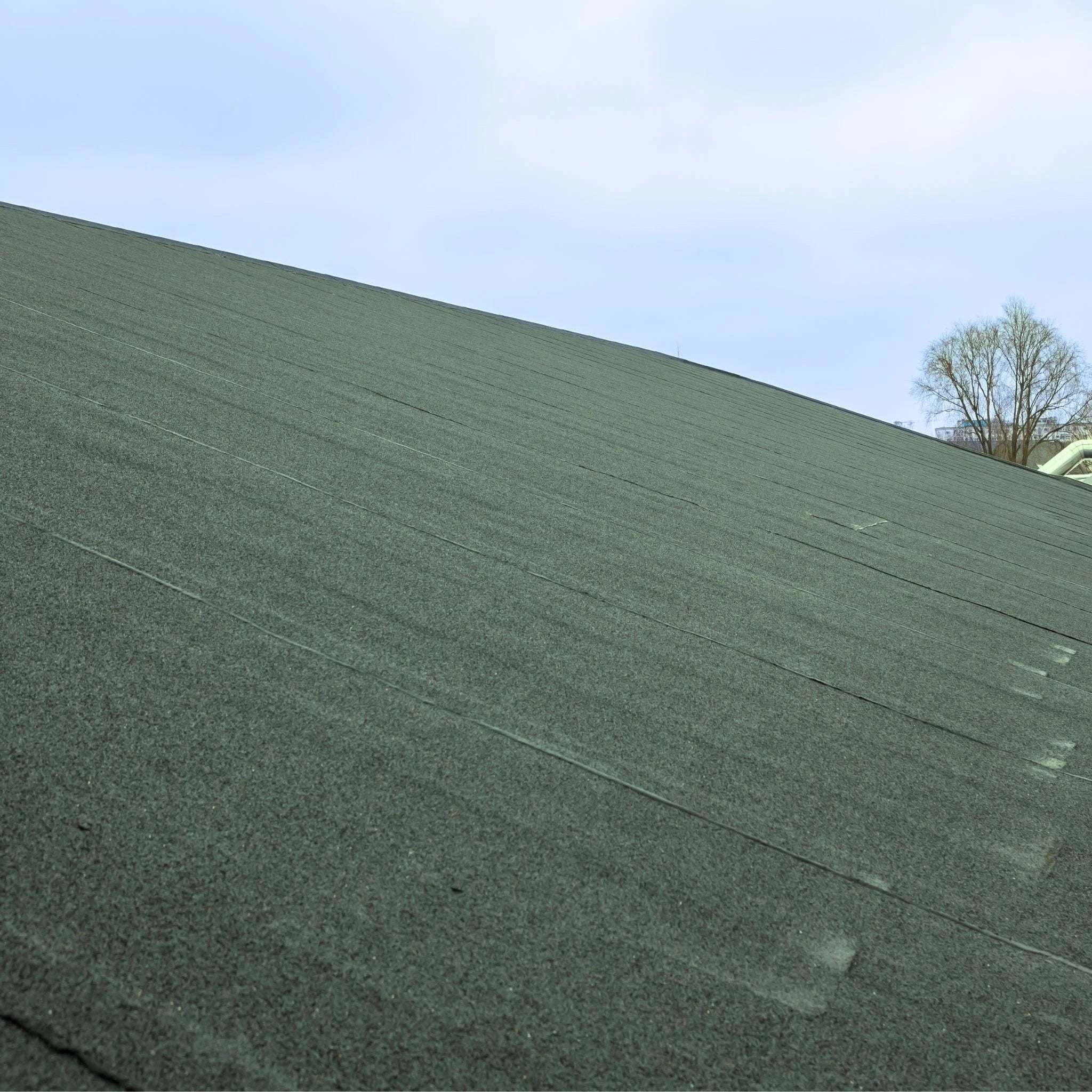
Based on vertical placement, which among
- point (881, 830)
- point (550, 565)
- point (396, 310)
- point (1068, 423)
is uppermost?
point (1068, 423)

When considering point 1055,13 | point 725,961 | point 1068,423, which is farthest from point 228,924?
point 1068,423

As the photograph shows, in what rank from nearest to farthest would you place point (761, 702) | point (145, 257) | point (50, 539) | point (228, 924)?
point (228, 924) → point (50, 539) → point (761, 702) → point (145, 257)

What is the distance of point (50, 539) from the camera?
2.59 meters

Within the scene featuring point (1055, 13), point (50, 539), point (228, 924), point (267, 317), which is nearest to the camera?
point (228, 924)

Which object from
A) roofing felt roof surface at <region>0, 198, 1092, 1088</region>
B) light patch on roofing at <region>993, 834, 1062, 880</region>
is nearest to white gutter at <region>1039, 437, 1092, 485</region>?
roofing felt roof surface at <region>0, 198, 1092, 1088</region>

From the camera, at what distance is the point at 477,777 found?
2.02m

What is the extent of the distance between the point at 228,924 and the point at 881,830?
1.37 m

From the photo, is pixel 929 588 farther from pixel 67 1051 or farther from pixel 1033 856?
pixel 67 1051

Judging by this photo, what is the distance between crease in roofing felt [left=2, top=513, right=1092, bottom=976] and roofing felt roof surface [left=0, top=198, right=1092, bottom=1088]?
0.04 ft

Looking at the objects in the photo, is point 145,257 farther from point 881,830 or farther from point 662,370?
point 881,830

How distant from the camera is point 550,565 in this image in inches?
134

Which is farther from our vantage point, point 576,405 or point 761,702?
point 576,405

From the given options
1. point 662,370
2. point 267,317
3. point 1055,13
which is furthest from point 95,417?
point 1055,13

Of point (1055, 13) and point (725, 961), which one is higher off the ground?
point (1055, 13)
